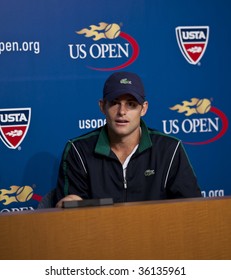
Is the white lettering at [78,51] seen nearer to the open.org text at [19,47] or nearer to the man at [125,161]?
the open.org text at [19,47]

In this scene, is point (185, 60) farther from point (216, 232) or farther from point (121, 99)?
point (216, 232)

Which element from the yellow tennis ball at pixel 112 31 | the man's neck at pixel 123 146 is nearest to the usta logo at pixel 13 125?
the yellow tennis ball at pixel 112 31

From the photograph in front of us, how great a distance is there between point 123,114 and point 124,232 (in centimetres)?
98

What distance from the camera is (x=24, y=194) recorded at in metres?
3.30

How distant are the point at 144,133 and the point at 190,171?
0.81ft

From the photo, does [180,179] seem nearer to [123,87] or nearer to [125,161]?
[125,161]

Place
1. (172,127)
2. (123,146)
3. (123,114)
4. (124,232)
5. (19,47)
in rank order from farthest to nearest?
(172,127) → (19,47) → (123,146) → (123,114) → (124,232)

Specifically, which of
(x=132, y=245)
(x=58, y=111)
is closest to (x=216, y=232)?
(x=132, y=245)

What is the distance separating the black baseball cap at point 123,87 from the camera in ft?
7.78

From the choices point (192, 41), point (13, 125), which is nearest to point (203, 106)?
point (192, 41)

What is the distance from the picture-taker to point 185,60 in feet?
11.4

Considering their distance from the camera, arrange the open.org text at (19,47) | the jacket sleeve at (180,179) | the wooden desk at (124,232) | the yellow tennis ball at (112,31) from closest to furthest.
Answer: the wooden desk at (124,232), the jacket sleeve at (180,179), the open.org text at (19,47), the yellow tennis ball at (112,31)

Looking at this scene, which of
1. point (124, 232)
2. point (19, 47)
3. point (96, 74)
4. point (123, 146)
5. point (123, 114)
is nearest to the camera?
point (124, 232)

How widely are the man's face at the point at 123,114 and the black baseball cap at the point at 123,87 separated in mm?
28
